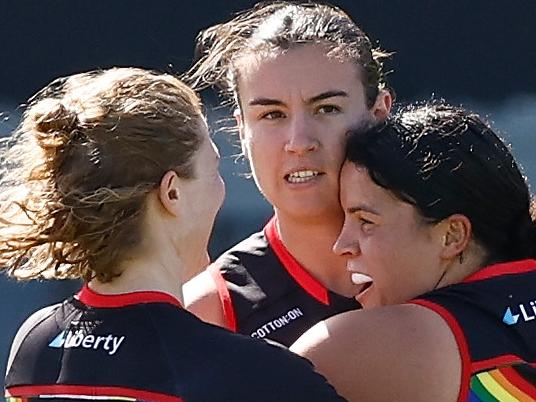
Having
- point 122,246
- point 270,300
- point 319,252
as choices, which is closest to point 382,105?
point 319,252

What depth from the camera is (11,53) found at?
13.0 ft

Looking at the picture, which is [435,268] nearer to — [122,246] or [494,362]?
[494,362]

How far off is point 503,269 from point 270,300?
53cm

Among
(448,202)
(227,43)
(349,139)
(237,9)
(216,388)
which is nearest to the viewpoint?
(216,388)

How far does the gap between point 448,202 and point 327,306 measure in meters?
0.46

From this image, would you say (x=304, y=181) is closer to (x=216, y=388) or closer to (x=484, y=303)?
(x=484, y=303)

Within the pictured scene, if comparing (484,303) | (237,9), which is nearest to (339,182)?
(484,303)

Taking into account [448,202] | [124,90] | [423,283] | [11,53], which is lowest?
[11,53]

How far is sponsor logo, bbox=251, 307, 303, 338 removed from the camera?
208 cm

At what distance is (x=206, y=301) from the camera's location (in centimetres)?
216

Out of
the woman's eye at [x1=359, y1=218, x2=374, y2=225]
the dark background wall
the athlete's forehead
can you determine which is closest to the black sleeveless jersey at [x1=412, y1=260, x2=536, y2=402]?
the woman's eye at [x1=359, y1=218, x2=374, y2=225]

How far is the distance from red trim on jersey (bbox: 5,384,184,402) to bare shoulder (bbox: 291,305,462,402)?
0.89ft

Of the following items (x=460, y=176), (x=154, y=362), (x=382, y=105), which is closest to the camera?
(x=154, y=362)

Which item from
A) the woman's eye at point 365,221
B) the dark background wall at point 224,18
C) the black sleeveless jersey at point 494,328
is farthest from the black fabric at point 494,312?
the dark background wall at point 224,18
